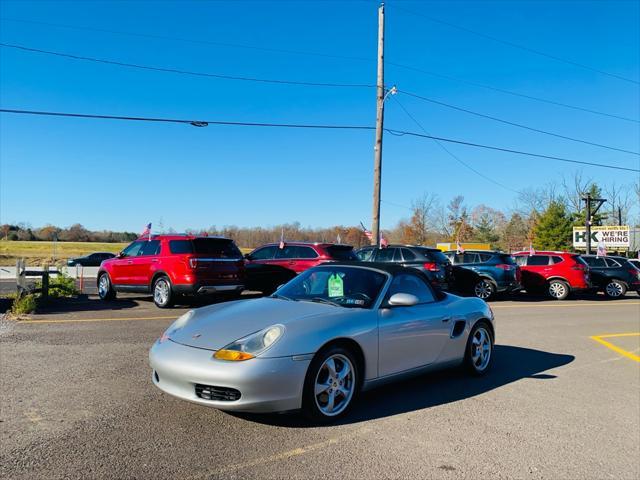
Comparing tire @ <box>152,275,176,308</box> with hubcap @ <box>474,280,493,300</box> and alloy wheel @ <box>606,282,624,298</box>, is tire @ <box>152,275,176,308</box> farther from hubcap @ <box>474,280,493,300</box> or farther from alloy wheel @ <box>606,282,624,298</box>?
alloy wheel @ <box>606,282,624,298</box>

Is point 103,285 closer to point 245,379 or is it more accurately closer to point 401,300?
point 401,300

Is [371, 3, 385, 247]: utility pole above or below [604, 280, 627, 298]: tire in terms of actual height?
above

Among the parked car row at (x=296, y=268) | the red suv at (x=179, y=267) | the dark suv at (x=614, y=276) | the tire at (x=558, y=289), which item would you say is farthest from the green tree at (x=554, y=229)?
the red suv at (x=179, y=267)

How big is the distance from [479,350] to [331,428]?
111 inches

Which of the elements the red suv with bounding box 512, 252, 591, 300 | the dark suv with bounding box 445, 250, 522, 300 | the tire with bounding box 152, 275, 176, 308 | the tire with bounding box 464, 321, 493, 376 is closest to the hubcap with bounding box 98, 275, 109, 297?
the tire with bounding box 152, 275, 176, 308

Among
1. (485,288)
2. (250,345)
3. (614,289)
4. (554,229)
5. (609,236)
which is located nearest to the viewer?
(250,345)

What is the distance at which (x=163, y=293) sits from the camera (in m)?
12.3

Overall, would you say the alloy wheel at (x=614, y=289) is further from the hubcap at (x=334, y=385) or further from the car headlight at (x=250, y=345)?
the car headlight at (x=250, y=345)

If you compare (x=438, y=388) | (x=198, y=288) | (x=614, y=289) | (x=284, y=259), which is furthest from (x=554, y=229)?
(x=438, y=388)

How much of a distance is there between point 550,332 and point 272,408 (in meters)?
8.07

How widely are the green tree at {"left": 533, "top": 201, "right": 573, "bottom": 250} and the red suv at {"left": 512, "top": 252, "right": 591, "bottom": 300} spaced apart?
4442cm

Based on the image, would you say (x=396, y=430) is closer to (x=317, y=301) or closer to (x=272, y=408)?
(x=272, y=408)

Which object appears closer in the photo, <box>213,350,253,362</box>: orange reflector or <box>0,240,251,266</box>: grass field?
<box>213,350,253,362</box>: orange reflector

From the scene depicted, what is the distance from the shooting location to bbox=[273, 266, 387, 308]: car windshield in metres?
5.12
